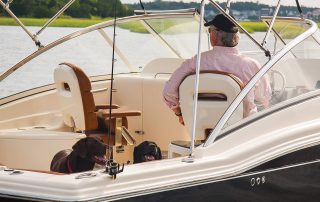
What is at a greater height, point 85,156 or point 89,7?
point 89,7

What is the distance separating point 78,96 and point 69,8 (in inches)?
37.8

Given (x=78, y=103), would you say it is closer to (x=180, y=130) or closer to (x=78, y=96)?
(x=78, y=96)

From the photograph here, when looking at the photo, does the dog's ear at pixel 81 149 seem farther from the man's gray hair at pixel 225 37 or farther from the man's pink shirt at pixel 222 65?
the man's gray hair at pixel 225 37

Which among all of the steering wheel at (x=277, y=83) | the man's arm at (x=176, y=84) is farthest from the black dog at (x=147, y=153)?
the steering wheel at (x=277, y=83)

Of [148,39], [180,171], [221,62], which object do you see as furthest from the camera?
[148,39]

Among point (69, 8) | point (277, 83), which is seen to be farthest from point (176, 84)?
point (69, 8)

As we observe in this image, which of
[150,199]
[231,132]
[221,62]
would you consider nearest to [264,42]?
[221,62]

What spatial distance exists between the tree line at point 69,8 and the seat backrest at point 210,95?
0.61m

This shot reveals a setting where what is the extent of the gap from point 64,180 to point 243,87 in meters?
1.15

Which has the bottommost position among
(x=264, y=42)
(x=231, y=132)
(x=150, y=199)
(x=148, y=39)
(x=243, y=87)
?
(x=150, y=199)

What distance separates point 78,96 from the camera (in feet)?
16.4

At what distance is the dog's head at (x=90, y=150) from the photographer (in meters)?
3.98

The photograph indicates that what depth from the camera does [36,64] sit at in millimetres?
5844

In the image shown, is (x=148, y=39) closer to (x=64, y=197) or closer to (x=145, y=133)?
(x=145, y=133)
